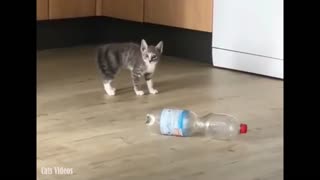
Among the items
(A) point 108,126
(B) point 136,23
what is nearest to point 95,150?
(A) point 108,126

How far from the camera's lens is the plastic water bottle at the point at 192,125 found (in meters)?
2.16

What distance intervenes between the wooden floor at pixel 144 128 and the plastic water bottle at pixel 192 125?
0.11 feet

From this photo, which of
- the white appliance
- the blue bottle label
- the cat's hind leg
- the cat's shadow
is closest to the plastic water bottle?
the blue bottle label

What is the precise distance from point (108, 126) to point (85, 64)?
1226 millimetres

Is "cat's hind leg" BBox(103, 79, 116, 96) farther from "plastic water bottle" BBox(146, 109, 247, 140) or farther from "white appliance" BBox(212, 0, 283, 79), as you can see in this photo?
"white appliance" BBox(212, 0, 283, 79)

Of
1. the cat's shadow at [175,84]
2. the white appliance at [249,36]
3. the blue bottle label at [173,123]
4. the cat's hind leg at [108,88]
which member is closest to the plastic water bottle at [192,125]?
the blue bottle label at [173,123]

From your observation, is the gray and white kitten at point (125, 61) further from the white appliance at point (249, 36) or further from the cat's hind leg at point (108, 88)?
the white appliance at point (249, 36)

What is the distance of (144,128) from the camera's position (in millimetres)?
2264

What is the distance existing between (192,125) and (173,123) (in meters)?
0.09

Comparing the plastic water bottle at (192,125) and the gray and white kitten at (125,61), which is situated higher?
the gray and white kitten at (125,61)

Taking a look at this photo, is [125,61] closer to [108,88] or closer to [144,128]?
[108,88]

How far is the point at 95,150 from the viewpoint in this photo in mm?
1994

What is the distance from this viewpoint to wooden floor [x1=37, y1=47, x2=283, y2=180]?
1.82 m
